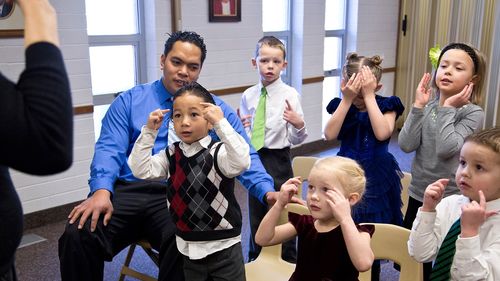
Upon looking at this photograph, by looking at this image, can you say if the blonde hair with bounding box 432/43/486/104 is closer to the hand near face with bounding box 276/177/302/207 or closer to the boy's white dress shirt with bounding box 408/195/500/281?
the boy's white dress shirt with bounding box 408/195/500/281

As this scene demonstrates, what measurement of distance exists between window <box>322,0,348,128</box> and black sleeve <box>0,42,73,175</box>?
523 cm

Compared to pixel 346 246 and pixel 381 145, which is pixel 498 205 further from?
pixel 381 145

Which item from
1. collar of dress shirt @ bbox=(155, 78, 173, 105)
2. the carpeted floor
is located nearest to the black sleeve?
collar of dress shirt @ bbox=(155, 78, 173, 105)

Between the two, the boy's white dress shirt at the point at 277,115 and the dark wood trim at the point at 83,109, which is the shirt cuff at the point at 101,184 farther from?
the dark wood trim at the point at 83,109

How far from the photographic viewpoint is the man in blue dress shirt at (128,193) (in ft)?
Result: 6.38

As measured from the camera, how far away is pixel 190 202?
1716 mm

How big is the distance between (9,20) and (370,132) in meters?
2.40

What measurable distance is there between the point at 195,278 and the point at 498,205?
100 cm

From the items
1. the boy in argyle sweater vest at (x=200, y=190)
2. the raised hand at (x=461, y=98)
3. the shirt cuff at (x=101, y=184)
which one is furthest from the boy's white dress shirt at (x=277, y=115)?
the boy in argyle sweater vest at (x=200, y=190)

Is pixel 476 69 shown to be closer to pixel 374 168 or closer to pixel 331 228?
pixel 374 168

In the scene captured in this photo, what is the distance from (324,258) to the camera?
148 cm

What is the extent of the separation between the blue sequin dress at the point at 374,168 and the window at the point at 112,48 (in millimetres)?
2319

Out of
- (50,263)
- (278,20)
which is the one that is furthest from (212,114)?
(278,20)

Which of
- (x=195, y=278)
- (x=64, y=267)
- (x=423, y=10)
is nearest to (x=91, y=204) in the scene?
(x=64, y=267)
